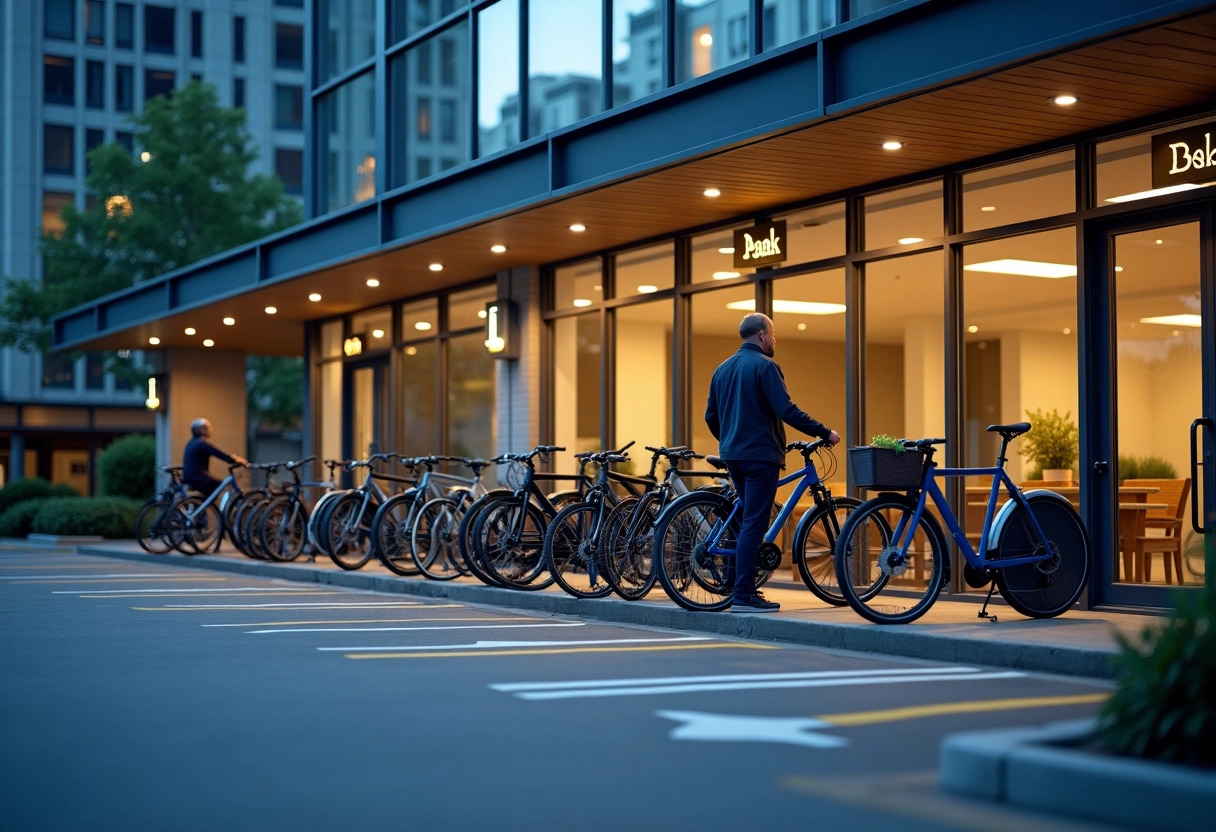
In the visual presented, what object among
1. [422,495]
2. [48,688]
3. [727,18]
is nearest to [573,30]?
[727,18]

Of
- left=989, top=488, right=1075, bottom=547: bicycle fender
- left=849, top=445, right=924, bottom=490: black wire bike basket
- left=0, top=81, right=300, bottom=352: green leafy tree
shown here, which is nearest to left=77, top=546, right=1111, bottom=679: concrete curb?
left=849, top=445, right=924, bottom=490: black wire bike basket

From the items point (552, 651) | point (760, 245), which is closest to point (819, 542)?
point (552, 651)

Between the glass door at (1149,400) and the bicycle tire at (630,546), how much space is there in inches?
125

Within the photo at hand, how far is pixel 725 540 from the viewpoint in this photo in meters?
10.7

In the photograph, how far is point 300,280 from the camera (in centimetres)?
1930

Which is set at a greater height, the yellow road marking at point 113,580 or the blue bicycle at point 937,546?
the blue bicycle at point 937,546

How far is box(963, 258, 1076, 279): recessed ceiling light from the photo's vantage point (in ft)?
37.5

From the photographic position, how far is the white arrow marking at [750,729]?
5.86m

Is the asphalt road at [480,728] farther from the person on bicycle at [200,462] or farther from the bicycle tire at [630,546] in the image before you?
the person on bicycle at [200,462]

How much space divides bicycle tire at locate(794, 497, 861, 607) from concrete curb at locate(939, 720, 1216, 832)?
5323mm

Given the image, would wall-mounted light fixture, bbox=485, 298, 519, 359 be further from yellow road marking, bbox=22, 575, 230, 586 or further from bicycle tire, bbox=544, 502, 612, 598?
bicycle tire, bbox=544, 502, 612, 598

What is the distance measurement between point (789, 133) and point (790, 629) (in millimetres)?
3642

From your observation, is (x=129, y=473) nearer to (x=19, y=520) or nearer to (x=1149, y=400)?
(x=19, y=520)

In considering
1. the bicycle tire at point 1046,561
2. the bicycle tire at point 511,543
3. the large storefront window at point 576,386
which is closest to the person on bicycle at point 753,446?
the bicycle tire at point 1046,561
